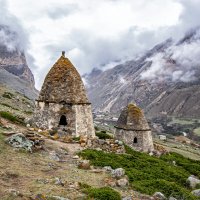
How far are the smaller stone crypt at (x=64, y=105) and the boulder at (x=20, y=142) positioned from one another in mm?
8904

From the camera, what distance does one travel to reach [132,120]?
37.5 m

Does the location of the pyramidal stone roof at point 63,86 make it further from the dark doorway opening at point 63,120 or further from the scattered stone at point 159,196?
the scattered stone at point 159,196

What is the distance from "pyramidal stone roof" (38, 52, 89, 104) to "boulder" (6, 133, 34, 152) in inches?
388

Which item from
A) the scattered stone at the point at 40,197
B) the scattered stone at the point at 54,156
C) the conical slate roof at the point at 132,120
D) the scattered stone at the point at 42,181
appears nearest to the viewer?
the scattered stone at the point at 40,197

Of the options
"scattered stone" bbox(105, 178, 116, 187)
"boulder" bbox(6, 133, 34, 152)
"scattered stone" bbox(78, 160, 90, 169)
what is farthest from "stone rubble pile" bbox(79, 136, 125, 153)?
"scattered stone" bbox(105, 178, 116, 187)

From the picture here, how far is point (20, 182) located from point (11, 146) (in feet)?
15.8

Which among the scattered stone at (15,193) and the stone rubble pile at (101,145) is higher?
the stone rubble pile at (101,145)

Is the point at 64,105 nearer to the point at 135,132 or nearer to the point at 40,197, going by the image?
the point at 135,132

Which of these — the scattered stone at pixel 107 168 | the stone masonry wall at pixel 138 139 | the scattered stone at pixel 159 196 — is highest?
the stone masonry wall at pixel 138 139

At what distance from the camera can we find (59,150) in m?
20.6

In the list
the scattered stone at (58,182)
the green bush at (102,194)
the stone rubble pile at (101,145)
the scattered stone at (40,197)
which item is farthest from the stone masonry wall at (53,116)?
the scattered stone at (40,197)

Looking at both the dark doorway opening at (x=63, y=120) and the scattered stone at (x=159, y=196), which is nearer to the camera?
the scattered stone at (x=159, y=196)

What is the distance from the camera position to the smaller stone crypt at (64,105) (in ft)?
91.0

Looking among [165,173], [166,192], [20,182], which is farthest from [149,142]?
[20,182]
